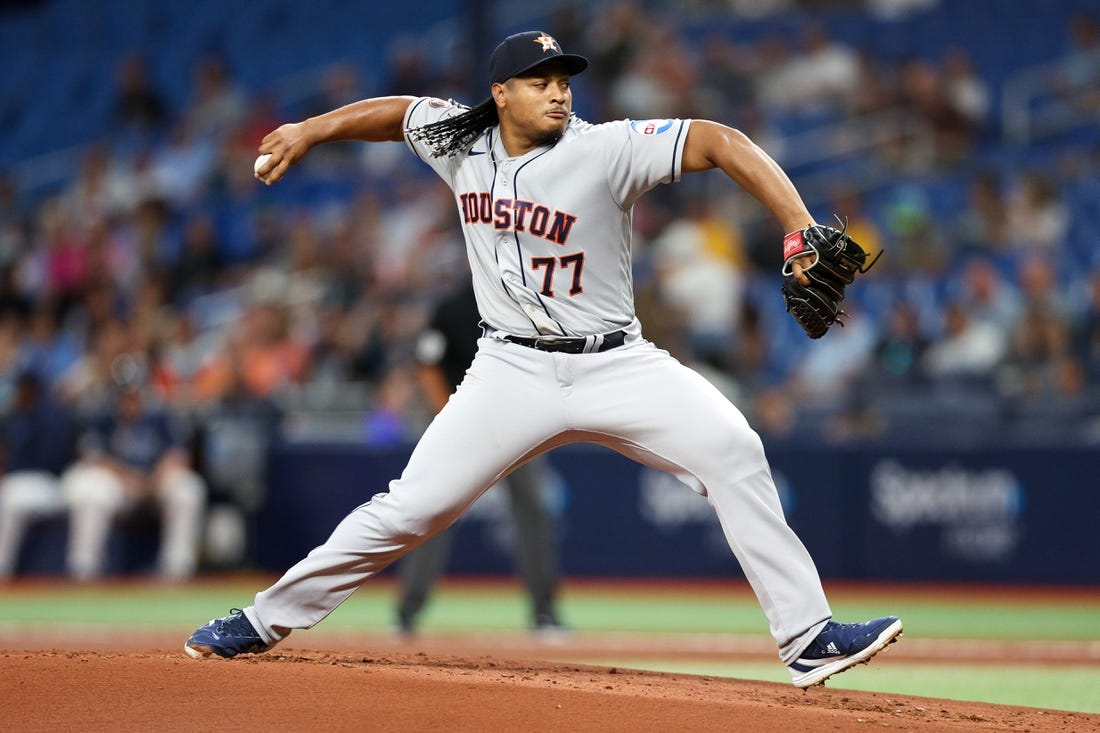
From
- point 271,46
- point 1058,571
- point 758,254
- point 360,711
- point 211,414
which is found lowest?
point 1058,571

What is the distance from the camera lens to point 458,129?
525 cm

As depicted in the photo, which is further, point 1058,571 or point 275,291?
point 275,291

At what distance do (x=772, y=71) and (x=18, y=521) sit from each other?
8610 mm

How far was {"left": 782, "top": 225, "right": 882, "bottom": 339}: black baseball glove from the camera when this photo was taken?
464cm

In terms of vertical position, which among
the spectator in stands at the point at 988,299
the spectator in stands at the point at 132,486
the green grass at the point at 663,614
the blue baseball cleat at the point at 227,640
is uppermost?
the spectator in stands at the point at 988,299

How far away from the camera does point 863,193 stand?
14.8 metres

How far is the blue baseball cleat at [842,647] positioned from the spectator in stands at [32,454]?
373 inches

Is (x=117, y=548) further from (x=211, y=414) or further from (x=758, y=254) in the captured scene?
(x=758, y=254)

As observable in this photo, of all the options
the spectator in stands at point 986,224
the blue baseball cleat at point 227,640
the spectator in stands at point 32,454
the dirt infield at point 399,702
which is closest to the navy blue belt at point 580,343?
the dirt infield at point 399,702

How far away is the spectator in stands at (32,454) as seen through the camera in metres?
13.0

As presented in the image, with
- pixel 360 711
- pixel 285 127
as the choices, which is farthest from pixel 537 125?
pixel 360 711

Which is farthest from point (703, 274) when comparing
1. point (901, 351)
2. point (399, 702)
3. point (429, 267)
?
point (399, 702)

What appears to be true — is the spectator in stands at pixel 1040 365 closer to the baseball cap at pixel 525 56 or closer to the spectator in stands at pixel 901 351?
the spectator in stands at pixel 901 351

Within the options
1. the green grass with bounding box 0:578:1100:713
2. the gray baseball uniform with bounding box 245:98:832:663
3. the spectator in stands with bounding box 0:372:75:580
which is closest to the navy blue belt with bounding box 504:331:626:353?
the gray baseball uniform with bounding box 245:98:832:663
